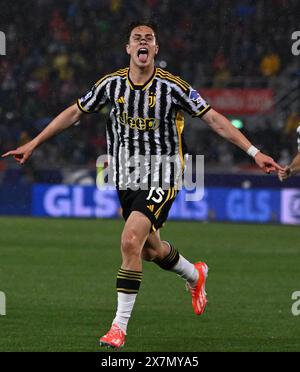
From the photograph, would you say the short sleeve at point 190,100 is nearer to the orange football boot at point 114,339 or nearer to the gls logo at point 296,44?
the orange football boot at point 114,339

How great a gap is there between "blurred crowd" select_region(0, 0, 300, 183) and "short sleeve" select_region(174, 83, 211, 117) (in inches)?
649

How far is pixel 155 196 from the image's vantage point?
26.6 ft

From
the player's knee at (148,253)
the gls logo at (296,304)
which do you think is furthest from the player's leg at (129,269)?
the gls logo at (296,304)

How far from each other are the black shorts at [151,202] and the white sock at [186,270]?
Result: 0.87 metres

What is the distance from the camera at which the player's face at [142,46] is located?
8.05m

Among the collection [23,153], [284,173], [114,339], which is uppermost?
[23,153]

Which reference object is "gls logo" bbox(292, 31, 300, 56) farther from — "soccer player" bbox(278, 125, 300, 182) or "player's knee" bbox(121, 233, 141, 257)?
"player's knee" bbox(121, 233, 141, 257)

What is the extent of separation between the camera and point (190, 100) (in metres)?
8.15

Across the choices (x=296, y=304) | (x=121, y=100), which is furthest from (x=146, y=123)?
(x=296, y=304)

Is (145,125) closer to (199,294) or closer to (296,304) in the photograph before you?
(199,294)

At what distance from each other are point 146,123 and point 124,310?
1435mm

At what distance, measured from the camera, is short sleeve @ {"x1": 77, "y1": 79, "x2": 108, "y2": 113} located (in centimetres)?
831

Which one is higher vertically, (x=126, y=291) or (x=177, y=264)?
(x=177, y=264)
